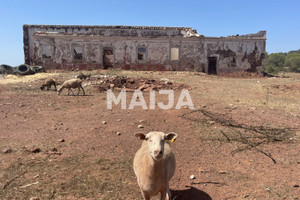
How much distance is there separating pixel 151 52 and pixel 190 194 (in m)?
21.3

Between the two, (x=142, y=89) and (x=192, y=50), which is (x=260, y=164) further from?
(x=192, y=50)

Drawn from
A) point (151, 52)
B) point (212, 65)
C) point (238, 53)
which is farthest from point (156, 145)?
point (238, 53)

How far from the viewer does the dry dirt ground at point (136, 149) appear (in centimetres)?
355

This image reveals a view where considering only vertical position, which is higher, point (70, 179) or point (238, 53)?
point (238, 53)

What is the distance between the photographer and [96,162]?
14.5 feet

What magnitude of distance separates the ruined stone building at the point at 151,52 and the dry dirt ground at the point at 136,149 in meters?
16.0

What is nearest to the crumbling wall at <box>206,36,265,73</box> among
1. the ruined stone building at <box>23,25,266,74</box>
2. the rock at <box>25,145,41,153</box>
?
the ruined stone building at <box>23,25,266,74</box>

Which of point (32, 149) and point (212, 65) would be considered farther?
point (212, 65)

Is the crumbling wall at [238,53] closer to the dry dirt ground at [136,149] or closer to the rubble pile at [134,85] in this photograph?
the rubble pile at [134,85]

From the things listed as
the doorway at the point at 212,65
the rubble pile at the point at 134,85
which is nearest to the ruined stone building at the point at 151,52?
the doorway at the point at 212,65

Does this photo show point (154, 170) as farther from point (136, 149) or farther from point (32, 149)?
point (32, 149)

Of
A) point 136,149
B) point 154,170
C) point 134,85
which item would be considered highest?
point 134,85

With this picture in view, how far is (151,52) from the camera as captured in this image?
2381 centimetres

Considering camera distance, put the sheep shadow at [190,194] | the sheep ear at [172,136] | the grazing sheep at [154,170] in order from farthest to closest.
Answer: the sheep shadow at [190,194] → the sheep ear at [172,136] → the grazing sheep at [154,170]
